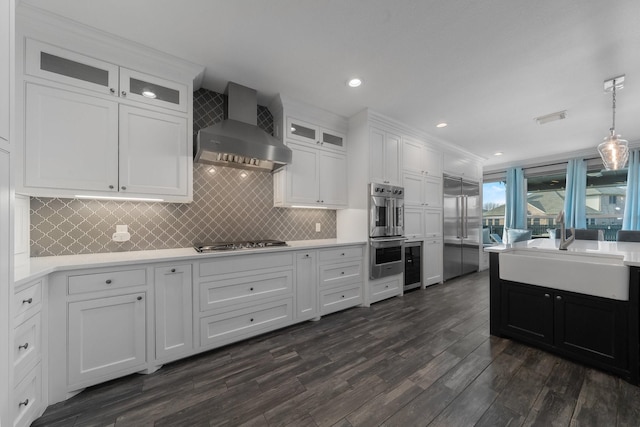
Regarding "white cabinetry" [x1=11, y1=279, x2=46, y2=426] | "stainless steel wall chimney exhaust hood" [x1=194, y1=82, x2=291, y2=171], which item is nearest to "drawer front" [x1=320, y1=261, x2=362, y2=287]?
"stainless steel wall chimney exhaust hood" [x1=194, y1=82, x2=291, y2=171]

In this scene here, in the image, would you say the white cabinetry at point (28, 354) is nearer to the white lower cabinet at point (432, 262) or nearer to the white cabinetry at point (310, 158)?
the white cabinetry at point (310, 158)

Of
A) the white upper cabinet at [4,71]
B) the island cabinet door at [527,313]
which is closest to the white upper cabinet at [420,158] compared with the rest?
the island cabinet door at [527,313]

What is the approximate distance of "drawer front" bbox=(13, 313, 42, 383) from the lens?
1222 mm

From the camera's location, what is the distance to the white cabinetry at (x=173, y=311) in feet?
6.03

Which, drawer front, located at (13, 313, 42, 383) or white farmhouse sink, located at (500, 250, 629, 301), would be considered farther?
white farmhouse sink, located at (500, 250, 629, 301)

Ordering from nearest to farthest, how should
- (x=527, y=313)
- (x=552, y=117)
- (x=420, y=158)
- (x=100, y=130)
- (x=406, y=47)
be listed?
(x=100, y=130) → (x=406, y=47) → (x=527, y=313) → (x=552, y=117) → (x=420, y=158)

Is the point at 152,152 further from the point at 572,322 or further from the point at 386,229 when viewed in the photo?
the point at 572,322

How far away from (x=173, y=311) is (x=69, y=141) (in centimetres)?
148

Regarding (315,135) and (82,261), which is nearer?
(82,261)

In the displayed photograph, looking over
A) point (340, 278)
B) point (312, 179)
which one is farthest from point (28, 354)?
point (312, 179)

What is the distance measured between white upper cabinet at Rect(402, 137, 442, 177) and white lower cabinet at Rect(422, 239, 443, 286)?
3.97 feet

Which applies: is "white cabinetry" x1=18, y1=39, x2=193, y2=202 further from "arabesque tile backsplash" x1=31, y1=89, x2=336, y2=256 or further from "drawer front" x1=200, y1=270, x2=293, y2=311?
"drawer front" x1=200, y1=270, x2=293, y2=311

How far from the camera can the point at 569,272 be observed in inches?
75.9

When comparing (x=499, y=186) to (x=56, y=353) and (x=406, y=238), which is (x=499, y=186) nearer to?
(x=406, y=238)
